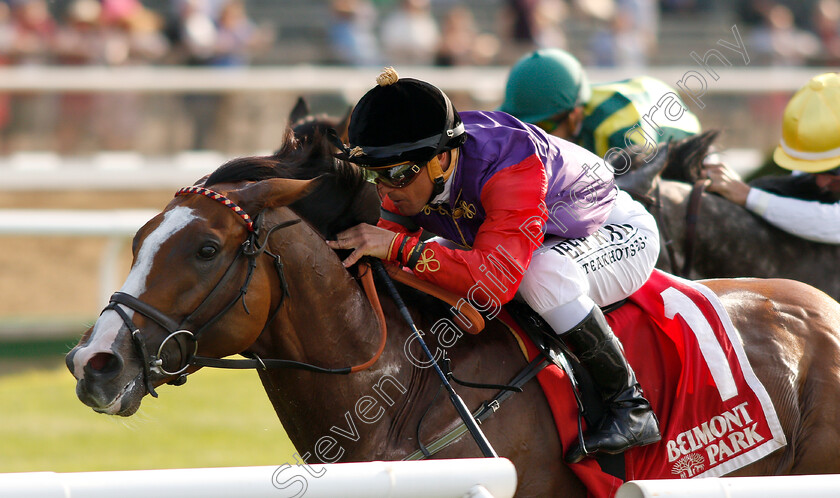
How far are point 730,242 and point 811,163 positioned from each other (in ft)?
1.65

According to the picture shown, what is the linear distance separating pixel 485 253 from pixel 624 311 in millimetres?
675

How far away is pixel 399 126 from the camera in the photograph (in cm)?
291

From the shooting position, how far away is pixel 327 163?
3045 millimetres

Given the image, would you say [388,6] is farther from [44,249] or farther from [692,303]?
[692,303]

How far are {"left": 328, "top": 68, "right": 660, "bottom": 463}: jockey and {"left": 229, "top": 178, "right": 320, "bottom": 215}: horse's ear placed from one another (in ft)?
0.63

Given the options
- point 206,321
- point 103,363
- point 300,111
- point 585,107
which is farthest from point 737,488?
point 300,111

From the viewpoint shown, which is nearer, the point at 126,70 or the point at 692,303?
the point at 692,303

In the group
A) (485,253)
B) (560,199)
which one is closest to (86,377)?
(485,253)

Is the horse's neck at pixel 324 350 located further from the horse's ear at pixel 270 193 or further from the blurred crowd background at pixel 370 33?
the blurred crowd background at pixel 370 33

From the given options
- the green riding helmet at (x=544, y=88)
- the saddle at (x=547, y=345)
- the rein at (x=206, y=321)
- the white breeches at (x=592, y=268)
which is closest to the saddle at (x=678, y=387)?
the saddle at (x=547, y=345)

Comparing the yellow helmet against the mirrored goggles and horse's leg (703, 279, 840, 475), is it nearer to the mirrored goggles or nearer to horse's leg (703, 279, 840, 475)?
horse's leg (703, 279, 840, 475)

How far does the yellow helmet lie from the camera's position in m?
4.47

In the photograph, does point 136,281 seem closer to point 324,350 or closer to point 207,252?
point 207,252

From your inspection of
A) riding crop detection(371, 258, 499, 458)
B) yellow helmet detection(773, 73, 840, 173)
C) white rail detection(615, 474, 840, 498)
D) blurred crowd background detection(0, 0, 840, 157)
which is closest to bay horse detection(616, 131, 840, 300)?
yellow helmet detection(773, 73, 840, 173)
